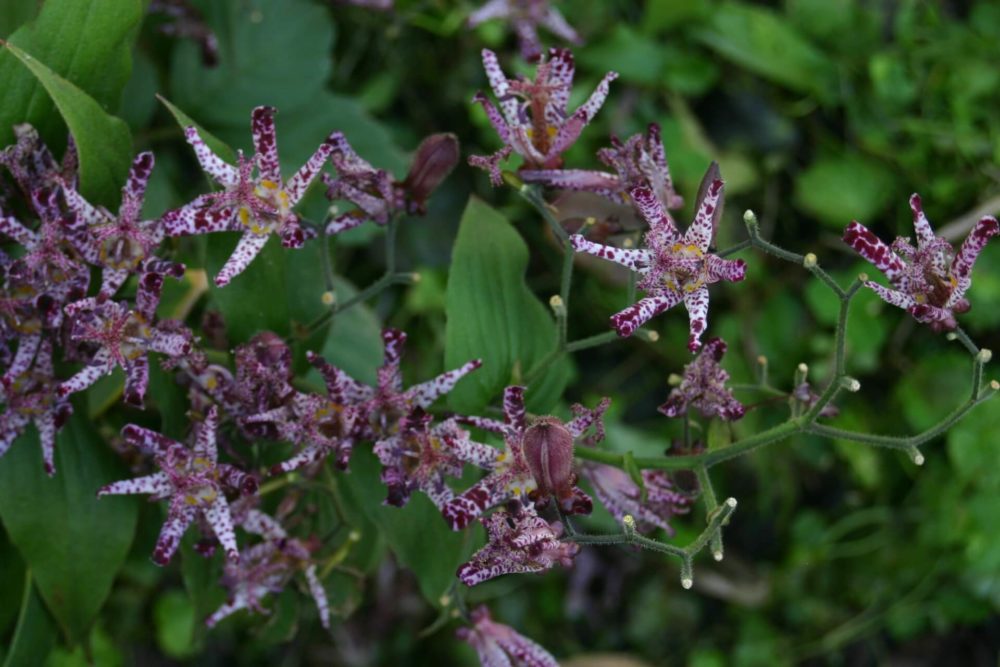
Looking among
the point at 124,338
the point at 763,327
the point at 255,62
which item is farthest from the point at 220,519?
the point at 763,327

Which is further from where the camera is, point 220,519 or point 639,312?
point 220,519

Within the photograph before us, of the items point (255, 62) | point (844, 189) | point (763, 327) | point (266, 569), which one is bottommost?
point (763, 327)

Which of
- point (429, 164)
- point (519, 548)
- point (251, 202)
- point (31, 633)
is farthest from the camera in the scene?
point (31, 633)

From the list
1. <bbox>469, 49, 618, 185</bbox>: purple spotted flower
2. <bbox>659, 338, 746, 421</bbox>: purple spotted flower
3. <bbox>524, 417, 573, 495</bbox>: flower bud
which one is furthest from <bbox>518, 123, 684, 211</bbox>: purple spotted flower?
<bbox>524, 417, 573, 495</bbox>: flower bud

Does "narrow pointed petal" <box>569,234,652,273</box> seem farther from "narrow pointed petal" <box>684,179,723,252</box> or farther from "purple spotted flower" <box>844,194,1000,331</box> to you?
"purple spotted flower" <box>844,194,1000,331</box>

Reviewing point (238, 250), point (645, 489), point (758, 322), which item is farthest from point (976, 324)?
point (238, 250)

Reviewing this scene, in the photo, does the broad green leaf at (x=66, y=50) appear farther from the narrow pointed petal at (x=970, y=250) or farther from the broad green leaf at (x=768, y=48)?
the broad green leaf at (x=768, y=48)

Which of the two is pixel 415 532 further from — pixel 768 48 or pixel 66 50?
pixel 768 48

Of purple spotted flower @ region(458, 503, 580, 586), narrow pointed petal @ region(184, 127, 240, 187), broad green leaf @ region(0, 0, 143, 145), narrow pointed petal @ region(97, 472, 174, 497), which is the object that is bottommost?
narrow pointed petal @ region(97, 472, 174, 497)
